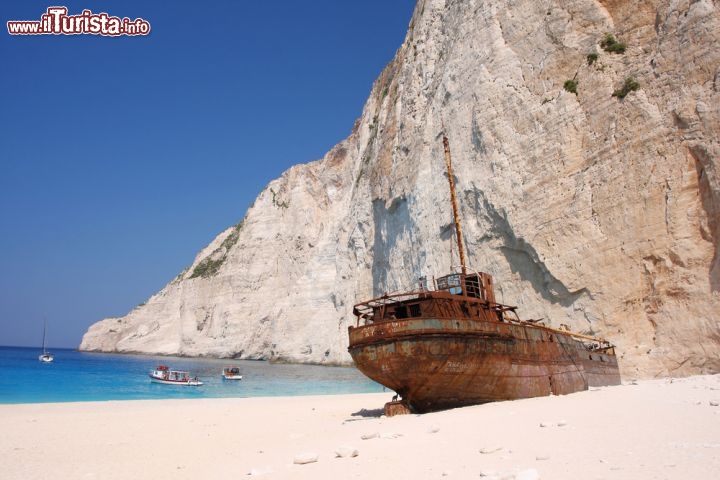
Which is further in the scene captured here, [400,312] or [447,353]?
[400,312]

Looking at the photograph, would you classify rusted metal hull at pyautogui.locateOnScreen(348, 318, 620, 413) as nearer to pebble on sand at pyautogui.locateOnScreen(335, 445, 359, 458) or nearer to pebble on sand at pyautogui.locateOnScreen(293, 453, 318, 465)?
pebble on sand at pyautogui.locateOnScreen(335, 445, 359, 458)

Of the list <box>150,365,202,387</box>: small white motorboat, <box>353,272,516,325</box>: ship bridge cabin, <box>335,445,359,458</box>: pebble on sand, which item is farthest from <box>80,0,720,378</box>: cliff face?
<box>335,445,359,458</box>: pebble on sand

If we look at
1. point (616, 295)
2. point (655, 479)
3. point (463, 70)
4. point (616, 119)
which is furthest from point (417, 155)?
point (655, 479)

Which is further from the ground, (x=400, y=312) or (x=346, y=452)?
(x=400, y=312)

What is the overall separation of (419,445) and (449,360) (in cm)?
598

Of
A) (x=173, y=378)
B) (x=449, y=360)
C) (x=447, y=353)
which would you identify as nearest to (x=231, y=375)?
(x=173, y=378)

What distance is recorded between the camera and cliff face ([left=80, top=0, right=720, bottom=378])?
2392 cm

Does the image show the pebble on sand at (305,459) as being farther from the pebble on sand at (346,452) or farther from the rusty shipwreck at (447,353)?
the rusty shipwreck at (447,353)

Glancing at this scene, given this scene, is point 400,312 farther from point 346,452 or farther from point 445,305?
point 346,452

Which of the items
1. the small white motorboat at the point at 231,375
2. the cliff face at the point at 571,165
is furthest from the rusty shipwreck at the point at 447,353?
the small white motorboat at the point at 231,375

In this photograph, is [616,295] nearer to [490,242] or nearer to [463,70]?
A: [490,242]

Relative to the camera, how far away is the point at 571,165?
2923 centimetres

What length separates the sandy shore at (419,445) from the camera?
248 inches

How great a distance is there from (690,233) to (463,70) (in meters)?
20.3
